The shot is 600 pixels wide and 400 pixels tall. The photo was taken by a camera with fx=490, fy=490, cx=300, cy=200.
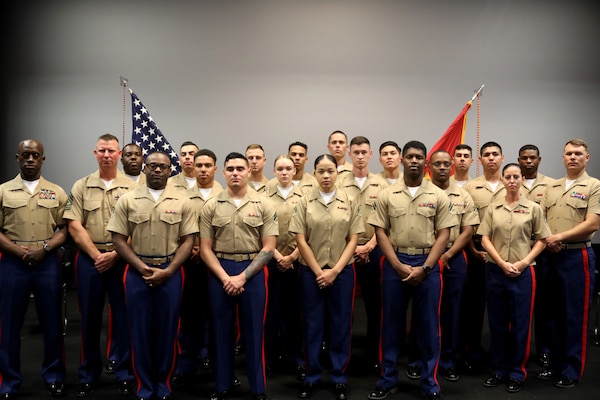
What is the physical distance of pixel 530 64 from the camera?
7613mm

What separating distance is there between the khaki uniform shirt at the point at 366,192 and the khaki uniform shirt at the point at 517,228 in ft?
3.50

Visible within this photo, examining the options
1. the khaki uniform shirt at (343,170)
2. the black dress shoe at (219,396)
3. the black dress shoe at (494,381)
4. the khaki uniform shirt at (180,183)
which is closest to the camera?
the black dress shoe at (219,396)

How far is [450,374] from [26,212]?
144 inches

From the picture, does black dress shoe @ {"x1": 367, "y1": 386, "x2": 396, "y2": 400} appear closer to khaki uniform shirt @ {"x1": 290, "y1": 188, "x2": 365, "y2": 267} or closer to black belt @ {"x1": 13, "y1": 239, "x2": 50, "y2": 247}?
khaki uniform shirt @ {"x1": 290, "y1": 188, "x2": 365, "y2": 267}

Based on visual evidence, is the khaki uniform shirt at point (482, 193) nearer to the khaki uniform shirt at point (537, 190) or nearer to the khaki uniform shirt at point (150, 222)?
the khaki uniform shirt at point (537, 190)

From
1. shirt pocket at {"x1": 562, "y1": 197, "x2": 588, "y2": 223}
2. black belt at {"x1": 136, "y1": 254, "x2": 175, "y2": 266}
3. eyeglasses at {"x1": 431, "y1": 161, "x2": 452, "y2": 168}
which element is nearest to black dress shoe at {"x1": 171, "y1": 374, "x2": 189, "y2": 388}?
black belt at {"x1": 136, "y1": 254, "x2": 175, "y2": 266}

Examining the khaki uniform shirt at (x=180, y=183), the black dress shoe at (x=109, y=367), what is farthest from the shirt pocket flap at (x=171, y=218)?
the black dress shoe at (x=109, y=367)

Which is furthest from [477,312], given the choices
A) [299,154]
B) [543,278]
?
[299,154]

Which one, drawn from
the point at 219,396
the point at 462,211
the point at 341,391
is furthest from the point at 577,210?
the point at 219,396

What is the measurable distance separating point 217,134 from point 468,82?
3.97 metres

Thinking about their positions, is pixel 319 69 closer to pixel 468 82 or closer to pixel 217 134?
pixel 217 134

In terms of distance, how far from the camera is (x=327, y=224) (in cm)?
379

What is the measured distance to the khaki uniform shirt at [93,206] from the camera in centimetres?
391

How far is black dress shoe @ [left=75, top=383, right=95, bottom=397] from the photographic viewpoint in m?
3.80
